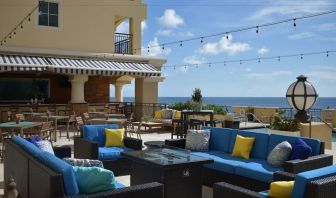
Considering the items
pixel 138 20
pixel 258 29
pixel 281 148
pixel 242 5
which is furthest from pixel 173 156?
pixel 138 20

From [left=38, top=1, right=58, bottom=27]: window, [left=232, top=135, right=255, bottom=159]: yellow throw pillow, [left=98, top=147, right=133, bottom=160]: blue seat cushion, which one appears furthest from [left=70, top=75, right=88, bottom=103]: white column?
[left=232, top=135, right=255, bottom=159]: yellow throw pillow

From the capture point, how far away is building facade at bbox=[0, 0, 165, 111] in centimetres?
1467

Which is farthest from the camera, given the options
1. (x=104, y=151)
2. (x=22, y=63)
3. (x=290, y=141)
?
(x=22, y=63)

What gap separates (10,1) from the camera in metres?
14.9

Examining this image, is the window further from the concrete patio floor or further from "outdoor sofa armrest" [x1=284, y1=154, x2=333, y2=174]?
"outdoor sofa armrest" [x1=284, y1=154, x2=333, y2=174]

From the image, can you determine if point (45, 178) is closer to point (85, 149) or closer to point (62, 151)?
point (62, 151)

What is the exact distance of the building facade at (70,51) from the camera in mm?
14670

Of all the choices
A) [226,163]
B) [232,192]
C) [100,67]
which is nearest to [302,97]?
[226,163]

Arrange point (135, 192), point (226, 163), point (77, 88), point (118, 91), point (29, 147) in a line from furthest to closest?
point (118, 91) < point (77, 88) < point (226, 163) < point (29, 147) < point (135, 192)

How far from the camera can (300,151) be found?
557 cm

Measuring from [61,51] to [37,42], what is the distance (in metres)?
1.01

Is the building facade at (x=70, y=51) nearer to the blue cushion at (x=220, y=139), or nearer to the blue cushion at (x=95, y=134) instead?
the blue cushion at (x=95, y=134)

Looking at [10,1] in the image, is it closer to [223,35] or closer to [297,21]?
[223,35]

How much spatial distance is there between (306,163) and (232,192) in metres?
1.74
